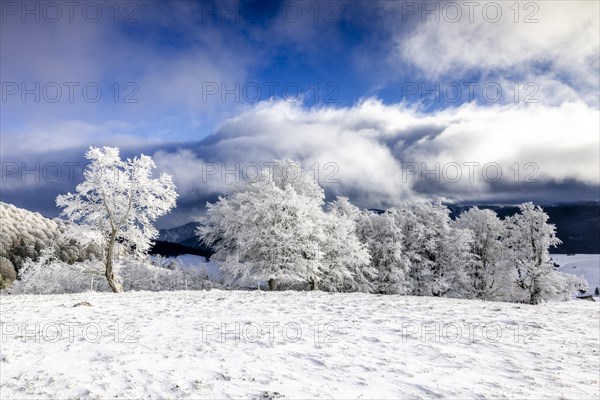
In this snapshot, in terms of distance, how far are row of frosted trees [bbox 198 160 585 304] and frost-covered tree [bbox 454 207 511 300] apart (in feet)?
0.40

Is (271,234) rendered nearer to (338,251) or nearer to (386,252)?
(338,251)

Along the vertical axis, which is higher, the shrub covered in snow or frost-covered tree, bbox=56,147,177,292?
frost-covered tree, bbox=56,147,177,292

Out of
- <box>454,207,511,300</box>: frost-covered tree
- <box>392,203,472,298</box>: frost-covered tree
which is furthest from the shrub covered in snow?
<box>454,207,511,300</box>: frost-covered tree

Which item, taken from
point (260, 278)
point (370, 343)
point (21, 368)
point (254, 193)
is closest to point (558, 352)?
point (370, 343)

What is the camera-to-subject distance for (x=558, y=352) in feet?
48.8

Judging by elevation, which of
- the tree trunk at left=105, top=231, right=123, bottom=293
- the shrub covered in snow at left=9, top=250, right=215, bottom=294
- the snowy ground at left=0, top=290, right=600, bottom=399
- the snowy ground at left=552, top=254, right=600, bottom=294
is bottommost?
the snowy ground at left=552, top=254, right=600, bottom=294

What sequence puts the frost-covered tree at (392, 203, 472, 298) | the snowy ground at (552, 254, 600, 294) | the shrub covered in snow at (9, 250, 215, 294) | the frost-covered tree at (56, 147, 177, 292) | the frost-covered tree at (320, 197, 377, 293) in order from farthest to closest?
the snowy ground at (552, 254, 600, 294) → the frost-covered tree at (392, 203, 472, 298) → the frost-covered tree at (320, 197, 377, 293) → the shrub covered in snow at (9, 250, 215, 294) → the frost-covered tree at (56, 147, 177, 292)

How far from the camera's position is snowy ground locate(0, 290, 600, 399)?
35.9 ft

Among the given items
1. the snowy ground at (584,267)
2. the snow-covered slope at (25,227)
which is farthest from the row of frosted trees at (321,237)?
the snowy ground at (584,267)

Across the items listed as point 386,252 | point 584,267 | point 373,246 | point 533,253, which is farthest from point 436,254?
point 584,267

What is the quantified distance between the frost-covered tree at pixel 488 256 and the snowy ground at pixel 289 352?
26860mm

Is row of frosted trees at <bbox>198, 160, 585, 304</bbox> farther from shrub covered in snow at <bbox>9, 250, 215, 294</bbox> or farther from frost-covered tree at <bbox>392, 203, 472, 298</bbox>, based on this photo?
shrub covered in snow at <bbox>9, 250, 215, 294</bbox>

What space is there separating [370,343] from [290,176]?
24863 mm

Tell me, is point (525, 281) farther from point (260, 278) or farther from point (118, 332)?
point (118, 332)
